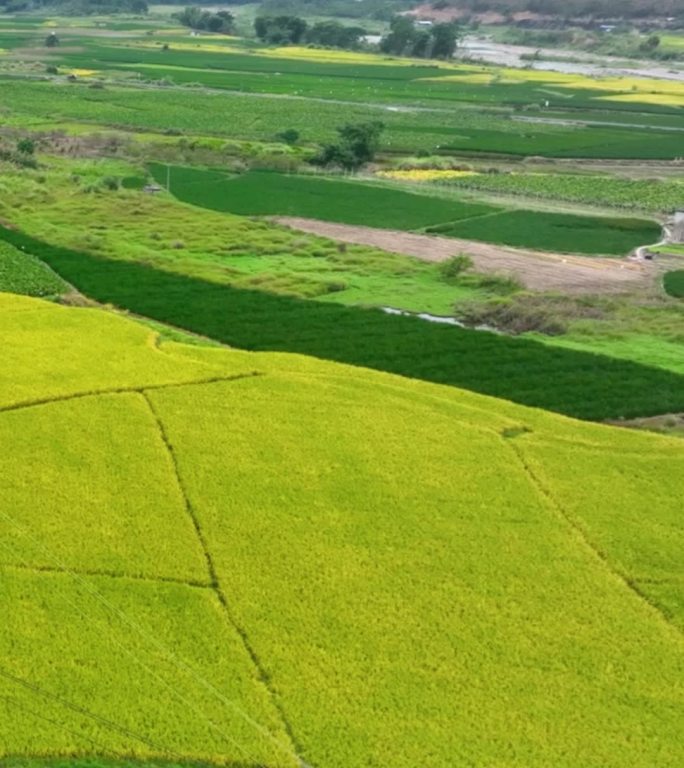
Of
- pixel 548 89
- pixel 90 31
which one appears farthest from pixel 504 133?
pixel 90 31

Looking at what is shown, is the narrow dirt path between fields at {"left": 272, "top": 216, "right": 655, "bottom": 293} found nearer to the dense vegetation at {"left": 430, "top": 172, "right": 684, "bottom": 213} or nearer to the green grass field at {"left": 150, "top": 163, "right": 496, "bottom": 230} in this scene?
the green grass field at {"left": 150, "top": 163, "right": 496, "bottom": 230}

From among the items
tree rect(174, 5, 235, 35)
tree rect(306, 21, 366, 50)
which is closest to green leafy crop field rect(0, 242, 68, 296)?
tree rect(306, 21, 366, 50)

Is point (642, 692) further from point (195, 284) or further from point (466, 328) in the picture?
point (195, 284)

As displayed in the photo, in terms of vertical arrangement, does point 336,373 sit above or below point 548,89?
below

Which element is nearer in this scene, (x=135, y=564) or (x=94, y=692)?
(x=94, y=692)

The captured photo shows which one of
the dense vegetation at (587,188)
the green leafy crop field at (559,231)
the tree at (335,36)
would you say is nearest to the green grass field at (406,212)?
the green leafy crop field at (559,231)

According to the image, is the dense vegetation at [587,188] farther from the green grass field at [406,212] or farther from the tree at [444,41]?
the tree at [444,41]
